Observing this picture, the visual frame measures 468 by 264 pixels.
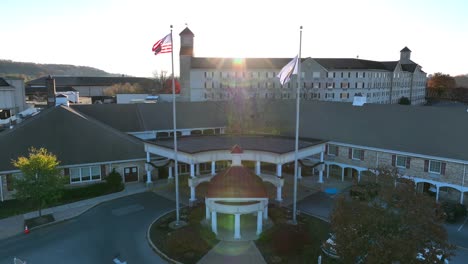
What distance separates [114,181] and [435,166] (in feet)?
105

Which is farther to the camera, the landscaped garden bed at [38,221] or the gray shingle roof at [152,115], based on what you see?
the gray shingle roof at [152,115]

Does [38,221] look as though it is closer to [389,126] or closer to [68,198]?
[68,198]

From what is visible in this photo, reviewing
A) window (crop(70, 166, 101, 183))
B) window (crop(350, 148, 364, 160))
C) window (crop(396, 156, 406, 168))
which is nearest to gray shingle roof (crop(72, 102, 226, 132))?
window (crop(70, 166, 101, 183))

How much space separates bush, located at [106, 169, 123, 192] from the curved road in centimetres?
384

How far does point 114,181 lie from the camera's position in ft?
118

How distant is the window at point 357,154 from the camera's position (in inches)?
1489

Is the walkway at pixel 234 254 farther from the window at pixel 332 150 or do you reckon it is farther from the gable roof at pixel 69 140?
the window at pixel 332 150

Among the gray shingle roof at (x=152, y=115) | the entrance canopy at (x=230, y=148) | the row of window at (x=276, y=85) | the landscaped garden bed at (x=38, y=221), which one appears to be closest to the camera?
the landscaped garden bed at (x=38, y=221)

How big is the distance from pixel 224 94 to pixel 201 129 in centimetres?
3876

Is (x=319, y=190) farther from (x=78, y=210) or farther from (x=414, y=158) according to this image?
(x=78, y=210)

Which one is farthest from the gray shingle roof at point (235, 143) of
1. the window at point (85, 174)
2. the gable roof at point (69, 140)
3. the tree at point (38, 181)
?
the tree at point (38, 181)

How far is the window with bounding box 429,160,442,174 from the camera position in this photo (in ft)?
106

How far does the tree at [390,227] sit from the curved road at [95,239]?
40.4 ft

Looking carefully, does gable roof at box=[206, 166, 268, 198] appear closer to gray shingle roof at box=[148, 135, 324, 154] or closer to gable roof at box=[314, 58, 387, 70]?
gray shingle roof at box=[148, 135, 324, 154]
